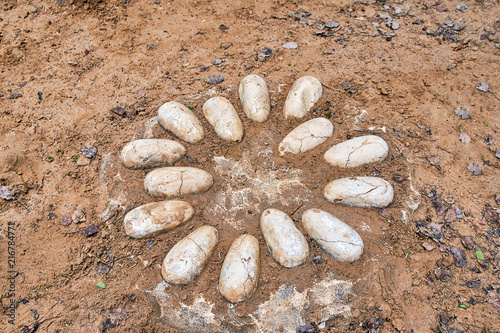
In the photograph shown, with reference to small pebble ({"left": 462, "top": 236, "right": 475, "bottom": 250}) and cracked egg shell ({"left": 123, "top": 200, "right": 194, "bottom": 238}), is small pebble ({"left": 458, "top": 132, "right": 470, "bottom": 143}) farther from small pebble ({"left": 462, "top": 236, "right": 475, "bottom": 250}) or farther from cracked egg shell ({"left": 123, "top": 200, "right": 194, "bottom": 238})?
cracked egg shell ({"left": 123, "top": 200, "right": 194, "bottom": 238})

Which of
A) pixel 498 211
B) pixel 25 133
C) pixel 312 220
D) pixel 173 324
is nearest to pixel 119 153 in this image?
pixel 25 133

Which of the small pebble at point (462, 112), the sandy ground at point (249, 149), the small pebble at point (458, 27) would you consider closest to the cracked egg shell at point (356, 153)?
the sandy ground at point (249, 149)

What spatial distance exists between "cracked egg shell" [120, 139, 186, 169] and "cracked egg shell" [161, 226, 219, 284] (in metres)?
1.22

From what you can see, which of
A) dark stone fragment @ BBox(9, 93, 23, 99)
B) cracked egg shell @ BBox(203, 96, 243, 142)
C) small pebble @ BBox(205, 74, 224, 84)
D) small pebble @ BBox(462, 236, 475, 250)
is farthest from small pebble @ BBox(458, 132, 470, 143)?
dark stone fragment @ BBox(9, 93, 23, 99)

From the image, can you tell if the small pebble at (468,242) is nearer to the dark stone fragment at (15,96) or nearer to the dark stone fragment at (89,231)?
the dark stone fragment at (89,231)

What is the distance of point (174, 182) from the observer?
419 cm

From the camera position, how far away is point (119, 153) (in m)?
4.80

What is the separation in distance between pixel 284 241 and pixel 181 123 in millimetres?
2241

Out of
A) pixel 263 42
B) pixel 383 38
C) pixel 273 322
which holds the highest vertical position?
pixel 263 42

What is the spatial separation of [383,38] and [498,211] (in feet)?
12.8

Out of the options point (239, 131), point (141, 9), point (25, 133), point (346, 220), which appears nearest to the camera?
point (346, 220)

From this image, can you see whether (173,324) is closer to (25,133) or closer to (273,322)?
(273,322)

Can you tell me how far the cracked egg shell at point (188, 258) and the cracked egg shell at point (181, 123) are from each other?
1515 mm

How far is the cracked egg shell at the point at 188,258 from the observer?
12.1 ft
